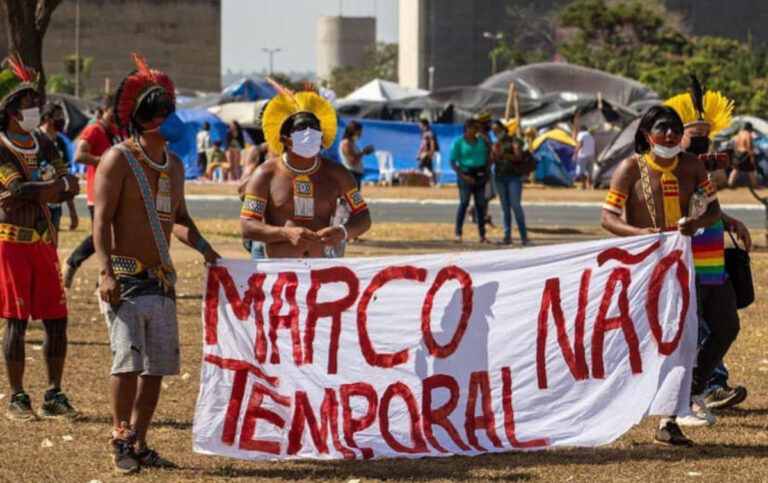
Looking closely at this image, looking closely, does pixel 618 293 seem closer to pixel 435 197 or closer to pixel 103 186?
pixel 103 186

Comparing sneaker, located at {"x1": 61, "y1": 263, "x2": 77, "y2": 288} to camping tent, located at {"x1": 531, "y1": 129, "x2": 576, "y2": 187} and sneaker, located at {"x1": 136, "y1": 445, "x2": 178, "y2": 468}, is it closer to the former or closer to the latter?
sneaker, located at {"x1": 136, "y1": 445, "x2": 178, "y2": 468}

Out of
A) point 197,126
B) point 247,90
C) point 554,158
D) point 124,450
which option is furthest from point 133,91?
point 247,90

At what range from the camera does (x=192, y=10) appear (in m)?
135

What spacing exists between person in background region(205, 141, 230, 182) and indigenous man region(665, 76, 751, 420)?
3070 centimetres

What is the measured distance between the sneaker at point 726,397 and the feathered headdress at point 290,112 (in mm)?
2762

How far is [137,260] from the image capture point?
7.27 meters

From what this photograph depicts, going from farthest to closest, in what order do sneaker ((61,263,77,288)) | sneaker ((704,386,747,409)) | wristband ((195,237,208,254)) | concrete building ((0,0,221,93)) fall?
concrete building ((0,0,221,93)), sneaker ((61,263,77,288)), sneaker ((704,386,747,409)), wristband ((195,237,208,254))

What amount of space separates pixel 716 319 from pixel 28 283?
3807 mm

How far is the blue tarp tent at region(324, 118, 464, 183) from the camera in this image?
38.5 metres

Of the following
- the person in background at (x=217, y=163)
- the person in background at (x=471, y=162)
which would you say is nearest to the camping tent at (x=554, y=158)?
the person in background at (x=217, y=163)

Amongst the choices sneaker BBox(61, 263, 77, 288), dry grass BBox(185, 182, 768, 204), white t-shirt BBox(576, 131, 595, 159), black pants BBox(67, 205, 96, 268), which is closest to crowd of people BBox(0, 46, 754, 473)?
black pants BBox(67, 205, 96, 268)

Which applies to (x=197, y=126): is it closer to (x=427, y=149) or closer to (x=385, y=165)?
(x=385, y=165)

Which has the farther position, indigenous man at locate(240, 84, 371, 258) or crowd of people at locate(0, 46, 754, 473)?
indigenous man at locate(240, 84, 371, 258)

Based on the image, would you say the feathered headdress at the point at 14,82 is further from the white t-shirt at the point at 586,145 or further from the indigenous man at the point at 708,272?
the white t-shirt at the point at 586,145
